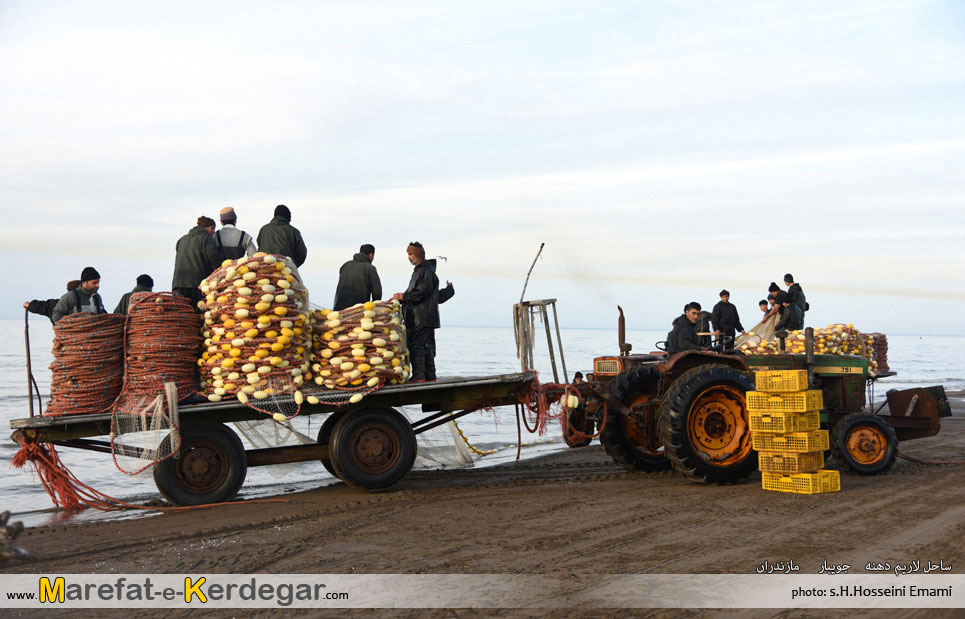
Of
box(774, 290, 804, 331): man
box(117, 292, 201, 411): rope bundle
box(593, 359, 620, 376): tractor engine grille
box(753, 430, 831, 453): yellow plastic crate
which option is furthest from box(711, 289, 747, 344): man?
box(117, 292, 201, 411): rope bundle

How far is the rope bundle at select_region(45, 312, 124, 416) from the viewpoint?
7.90m

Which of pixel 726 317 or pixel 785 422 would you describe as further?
pixel 726 317

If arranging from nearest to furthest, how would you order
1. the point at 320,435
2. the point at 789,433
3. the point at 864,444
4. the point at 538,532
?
1. the point at 538,532
2. the point at 789,433
3. the point at 320,435
4. the point at 864,444

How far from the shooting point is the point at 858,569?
574 cm

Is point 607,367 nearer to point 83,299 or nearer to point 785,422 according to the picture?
point 785,422

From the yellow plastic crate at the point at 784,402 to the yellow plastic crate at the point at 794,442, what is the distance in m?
0.25

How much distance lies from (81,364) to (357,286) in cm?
298

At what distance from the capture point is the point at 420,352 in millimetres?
9562

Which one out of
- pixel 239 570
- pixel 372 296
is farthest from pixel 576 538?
pixel 372 296


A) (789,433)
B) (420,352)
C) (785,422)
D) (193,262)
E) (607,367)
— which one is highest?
(193,262)

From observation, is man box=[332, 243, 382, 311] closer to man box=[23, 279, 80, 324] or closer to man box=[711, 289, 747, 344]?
man box=[23, 279, 80, 324]

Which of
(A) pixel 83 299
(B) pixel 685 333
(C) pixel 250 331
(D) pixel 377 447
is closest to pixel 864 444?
(B) pixel 685 333

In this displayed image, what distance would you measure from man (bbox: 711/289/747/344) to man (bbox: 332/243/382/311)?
742 centimetres

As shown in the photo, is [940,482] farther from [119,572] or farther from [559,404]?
[119,572]
